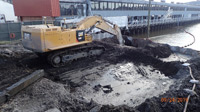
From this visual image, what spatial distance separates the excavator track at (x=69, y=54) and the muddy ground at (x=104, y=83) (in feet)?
1.20

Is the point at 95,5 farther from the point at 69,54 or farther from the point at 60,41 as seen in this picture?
the point at 60,41

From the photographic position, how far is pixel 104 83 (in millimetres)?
7582

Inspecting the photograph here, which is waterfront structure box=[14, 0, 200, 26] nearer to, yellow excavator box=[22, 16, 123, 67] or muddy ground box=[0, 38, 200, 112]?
muddy ground box=[0, 38, 200, 112]

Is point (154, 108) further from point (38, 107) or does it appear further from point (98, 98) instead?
point (38, 107)

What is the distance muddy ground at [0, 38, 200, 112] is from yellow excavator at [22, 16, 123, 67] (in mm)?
577

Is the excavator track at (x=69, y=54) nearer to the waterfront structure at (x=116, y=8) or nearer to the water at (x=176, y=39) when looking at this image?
the waterfront structure at (x=116, y=8)

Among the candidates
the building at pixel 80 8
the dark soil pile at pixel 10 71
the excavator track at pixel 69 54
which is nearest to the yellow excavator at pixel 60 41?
the excavator track at pixel 69 54

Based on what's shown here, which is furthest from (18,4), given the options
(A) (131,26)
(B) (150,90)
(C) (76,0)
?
(B) (150,90)

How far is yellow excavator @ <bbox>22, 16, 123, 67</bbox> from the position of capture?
796cm

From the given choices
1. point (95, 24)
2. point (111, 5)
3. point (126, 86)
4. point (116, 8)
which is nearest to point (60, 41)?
point (95, 24)

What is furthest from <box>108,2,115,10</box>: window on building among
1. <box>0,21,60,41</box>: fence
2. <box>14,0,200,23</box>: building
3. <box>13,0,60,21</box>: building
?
<box>0,21,60,41</box>: fence

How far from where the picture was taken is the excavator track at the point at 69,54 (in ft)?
28.9

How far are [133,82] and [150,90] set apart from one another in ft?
3.29

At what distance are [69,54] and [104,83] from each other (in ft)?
10.9
